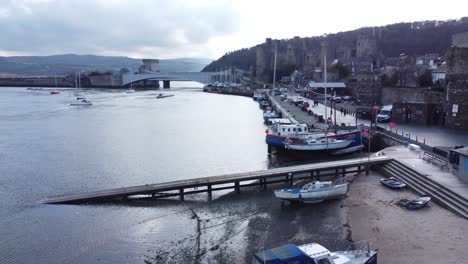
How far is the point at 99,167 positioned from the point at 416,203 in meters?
19.0

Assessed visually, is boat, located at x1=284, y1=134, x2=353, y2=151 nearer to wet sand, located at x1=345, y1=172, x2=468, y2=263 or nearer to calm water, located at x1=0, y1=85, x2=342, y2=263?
calm water, located at x1=0, y1=85, x2=342, y2=263

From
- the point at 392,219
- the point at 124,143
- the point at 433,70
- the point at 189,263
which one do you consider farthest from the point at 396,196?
the point at 433,70

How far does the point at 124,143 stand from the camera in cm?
3541

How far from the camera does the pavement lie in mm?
17312

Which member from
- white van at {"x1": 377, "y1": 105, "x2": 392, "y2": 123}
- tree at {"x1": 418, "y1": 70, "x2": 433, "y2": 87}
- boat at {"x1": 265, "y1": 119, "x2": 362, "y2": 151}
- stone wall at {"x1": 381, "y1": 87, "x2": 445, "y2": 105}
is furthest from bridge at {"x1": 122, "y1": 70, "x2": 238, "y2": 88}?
boat at {"x1": 265, "y1": 119, "x2": 362, "y2": 151}

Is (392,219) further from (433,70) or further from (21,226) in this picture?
(433,70)

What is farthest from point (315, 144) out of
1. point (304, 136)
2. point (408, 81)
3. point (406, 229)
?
point (408, 81)

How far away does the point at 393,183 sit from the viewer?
19.6 m

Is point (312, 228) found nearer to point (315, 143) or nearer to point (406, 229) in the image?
point (406, 229)

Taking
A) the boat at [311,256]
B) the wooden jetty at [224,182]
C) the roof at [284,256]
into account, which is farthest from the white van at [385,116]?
the roof at [284,256]

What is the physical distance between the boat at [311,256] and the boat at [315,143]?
16.2 metres

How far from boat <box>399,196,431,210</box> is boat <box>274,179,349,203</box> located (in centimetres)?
289

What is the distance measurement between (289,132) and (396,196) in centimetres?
1231

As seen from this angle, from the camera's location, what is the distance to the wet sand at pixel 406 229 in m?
13.0
